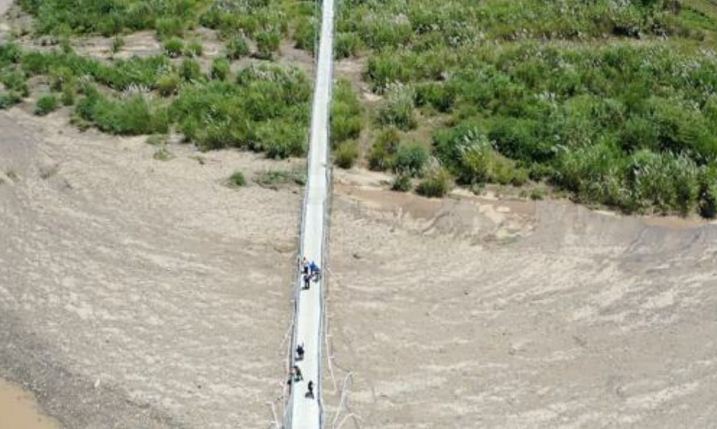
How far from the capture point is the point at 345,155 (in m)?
23.3

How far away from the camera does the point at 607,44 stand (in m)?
31.8

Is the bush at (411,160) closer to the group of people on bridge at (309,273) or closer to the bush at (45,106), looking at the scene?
the group of people on bridge at (309,273)

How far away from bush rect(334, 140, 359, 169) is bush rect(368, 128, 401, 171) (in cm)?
43

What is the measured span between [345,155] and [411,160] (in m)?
1.63

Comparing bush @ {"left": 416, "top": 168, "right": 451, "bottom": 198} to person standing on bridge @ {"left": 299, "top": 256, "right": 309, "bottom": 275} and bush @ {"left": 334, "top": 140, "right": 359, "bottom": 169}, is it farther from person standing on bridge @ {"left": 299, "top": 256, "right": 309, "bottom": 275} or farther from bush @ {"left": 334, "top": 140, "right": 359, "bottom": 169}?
person standing on bridge @ {"left": 299, "top": 256, "right": 309, "bottom": 275}

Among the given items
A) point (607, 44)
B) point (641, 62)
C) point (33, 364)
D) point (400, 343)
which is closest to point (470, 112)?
point (641, 62)

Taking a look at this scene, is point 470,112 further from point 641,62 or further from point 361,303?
point 361,303

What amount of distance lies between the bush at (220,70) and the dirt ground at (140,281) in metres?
4.55

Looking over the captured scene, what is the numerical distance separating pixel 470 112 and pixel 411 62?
13.7 feet

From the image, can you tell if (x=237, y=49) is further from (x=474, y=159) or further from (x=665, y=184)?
(x=665, y=184)

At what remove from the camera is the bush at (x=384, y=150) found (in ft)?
76.7

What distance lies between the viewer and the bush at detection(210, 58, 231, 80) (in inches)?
1139

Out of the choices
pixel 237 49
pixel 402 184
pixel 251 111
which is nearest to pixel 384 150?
pixel 402 184

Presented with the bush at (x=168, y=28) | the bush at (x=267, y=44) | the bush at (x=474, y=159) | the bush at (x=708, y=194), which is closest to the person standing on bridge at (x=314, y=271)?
the bush at (x=474, y=159)
